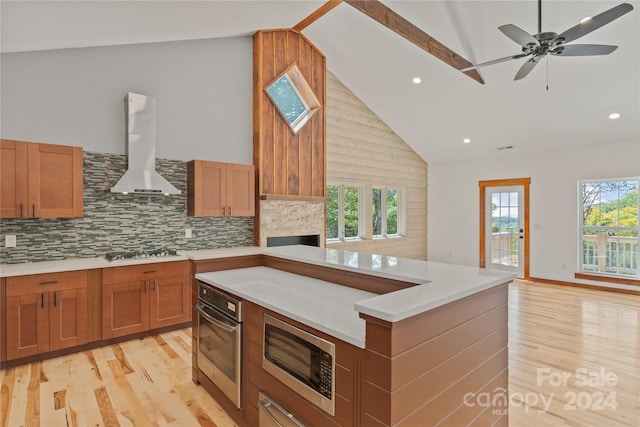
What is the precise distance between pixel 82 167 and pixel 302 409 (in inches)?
135

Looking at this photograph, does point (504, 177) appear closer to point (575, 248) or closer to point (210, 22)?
point (575, 248)

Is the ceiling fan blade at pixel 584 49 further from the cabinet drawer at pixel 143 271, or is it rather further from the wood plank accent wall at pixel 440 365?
the cabinet drawer at pixel 143 271

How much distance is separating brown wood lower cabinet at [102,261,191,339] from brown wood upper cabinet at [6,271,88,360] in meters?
0.23

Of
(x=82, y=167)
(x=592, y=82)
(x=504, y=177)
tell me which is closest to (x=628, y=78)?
(x=592, y=82)

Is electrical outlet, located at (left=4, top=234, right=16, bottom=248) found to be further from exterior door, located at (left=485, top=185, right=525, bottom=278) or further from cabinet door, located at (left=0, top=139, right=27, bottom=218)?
exterior door, located at (left=485, top=185, right=525, bottom=278)

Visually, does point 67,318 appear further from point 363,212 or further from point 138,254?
point 363,212

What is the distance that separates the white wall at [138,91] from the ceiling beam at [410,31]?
192cm

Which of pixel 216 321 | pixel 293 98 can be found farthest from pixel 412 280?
pixel 293 98

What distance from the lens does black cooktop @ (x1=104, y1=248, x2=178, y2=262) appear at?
149 inches

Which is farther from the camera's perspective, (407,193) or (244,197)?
(407,193)

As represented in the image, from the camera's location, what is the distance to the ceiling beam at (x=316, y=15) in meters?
4.83

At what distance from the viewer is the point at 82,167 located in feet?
11.6

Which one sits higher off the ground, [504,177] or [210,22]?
[210,22]

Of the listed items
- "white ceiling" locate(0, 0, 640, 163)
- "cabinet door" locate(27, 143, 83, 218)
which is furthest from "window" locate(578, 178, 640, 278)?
"cabinet door" locate(27, 143, 83, 218)
